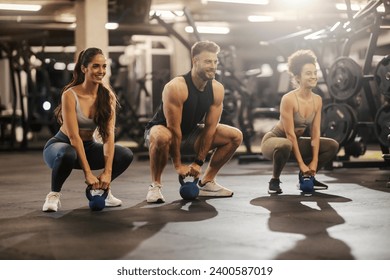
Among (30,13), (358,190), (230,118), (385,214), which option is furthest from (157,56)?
(385,214)

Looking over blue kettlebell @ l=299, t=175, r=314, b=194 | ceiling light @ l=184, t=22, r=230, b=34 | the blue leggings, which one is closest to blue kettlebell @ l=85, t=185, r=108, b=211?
the blue leggings

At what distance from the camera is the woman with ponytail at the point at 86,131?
11.9 feet

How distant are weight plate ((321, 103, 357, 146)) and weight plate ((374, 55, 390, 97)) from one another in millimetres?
690

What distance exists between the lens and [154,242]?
2.78m

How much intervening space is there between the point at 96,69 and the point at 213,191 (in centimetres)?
118

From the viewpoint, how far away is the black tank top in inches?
159

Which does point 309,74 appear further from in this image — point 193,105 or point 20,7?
point 20,7

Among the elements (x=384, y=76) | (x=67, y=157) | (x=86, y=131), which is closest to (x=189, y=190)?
(x=86, y=131)

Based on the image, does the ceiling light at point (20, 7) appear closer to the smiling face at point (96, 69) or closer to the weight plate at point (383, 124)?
the weight plate at point (383, 124)

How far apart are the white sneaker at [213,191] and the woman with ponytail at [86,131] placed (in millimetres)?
690

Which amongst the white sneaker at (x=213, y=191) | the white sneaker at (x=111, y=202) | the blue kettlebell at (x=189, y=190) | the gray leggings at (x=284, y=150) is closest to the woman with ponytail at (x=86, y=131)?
the white sneaker at (x=111, y=202)

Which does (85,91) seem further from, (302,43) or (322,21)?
(322,21)

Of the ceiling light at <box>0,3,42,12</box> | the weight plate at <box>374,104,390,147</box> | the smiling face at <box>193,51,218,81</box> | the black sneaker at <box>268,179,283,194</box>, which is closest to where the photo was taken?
the smiling face at <box>193,51,218,81</box>

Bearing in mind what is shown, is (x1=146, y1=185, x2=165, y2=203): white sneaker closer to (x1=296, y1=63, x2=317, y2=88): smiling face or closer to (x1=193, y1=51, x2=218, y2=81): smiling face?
(x1=193, y1=51, x2=218, y2=81): smiling face
